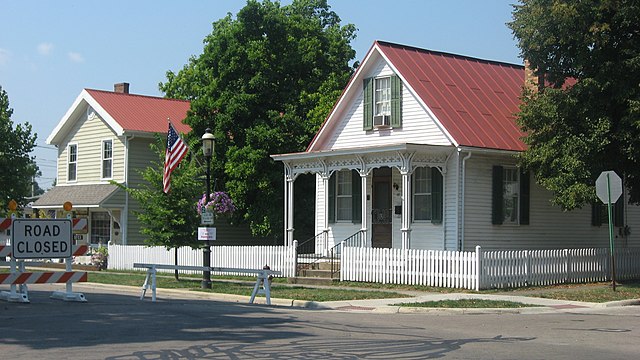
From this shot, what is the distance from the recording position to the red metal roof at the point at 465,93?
25641 mm

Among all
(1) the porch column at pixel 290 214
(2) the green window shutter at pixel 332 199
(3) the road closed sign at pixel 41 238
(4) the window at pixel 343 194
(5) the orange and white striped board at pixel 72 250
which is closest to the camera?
(3) the road closed sign at pixel 41 238

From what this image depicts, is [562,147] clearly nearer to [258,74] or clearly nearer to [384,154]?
[384,154]

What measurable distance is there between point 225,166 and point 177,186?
841 centimetres

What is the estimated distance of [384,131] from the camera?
90.7 ft

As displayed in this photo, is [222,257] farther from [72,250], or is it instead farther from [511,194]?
[72,250]

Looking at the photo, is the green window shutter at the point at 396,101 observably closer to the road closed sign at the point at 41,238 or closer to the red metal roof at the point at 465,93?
the red metal roof at the point at 465,93

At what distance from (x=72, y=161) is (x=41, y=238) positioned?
80.4 ft

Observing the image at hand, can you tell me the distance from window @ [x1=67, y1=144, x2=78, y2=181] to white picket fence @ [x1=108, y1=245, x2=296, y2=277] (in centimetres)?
665

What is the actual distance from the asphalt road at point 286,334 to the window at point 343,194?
11.6 m

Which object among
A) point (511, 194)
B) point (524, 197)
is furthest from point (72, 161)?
point (524, 197)

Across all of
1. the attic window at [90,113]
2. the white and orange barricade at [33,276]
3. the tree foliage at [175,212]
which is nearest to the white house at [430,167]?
the tree foliage at [175,212]

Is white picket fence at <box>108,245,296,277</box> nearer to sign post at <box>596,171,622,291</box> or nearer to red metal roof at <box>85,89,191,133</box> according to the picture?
red metal roof at <box>85,89,191,133</box>

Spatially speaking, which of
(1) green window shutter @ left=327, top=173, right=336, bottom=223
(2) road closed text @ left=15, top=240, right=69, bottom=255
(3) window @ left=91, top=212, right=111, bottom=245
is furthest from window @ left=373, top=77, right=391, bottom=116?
(3) window @ left=91, top=212, right=111, bottom=245

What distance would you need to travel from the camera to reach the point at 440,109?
25766 mm
